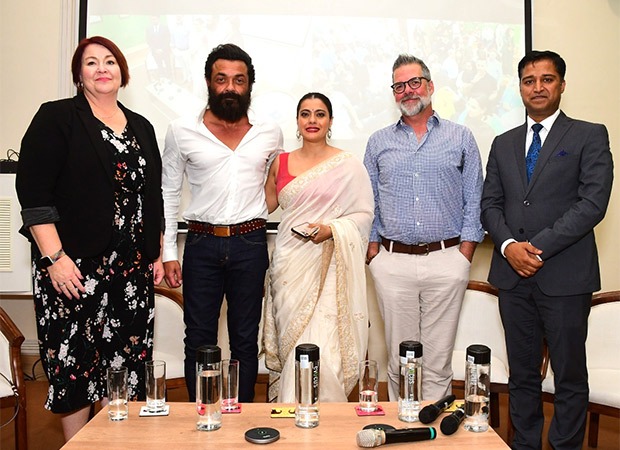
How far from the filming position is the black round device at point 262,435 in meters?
1.50

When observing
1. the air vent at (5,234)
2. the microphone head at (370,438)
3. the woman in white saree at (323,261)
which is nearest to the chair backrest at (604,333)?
the woman in white saree at (323,261)

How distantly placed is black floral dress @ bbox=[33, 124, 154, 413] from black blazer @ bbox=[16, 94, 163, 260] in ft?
0.16

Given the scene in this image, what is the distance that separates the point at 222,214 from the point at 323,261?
487mm

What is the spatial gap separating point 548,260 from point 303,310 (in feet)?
3.41

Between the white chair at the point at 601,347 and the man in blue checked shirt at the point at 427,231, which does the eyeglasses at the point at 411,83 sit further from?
the white chair at the point at 601,347

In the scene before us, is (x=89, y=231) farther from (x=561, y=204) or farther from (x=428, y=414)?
(x=561, y=204)

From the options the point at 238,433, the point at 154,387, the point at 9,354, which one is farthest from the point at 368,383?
the point at 9,354

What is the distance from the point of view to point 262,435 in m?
1.52

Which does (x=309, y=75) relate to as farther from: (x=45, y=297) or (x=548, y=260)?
(x=45, y=297)

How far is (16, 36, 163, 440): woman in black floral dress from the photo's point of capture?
2.10m

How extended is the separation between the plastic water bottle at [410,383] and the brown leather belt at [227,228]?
41.8 inches

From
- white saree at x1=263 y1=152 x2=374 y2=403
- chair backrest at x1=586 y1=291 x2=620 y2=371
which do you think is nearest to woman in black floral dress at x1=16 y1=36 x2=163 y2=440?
white saree at x1=263 y1=152 x2=374 y2=403

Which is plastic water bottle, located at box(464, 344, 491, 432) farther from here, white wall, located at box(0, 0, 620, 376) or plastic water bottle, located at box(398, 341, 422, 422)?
white wall, located at box(0, 0, 620, 376)

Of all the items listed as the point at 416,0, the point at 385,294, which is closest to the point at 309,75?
the point at 416,0
